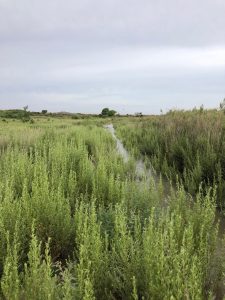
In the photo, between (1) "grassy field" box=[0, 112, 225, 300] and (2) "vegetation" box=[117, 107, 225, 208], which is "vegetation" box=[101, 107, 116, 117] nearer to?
(2) "vegetation" box=[117, 107, 225, 208]

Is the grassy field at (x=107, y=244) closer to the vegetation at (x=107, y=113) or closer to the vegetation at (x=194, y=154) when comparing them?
the vegetation at (x=194, y=154)

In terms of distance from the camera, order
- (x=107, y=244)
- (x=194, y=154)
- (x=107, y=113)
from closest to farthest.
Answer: (x=107, y=244)
(x=194, y=154)
(x=107, y=113)

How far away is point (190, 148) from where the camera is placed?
914cm

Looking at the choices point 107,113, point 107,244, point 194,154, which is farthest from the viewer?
point 107,113

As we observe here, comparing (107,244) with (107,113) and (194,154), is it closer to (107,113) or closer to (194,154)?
(194,154)

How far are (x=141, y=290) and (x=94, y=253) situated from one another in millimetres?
488

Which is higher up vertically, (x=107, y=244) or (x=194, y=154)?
(x=194, y=154)

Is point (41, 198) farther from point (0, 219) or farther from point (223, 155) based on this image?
A: point (223, 155)

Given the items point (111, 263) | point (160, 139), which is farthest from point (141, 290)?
point (160, 139)

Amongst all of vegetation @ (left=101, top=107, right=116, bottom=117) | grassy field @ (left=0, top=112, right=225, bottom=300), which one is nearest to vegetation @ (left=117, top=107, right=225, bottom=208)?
grassy field @ (left=0, top=112, right=225, bottom=300)

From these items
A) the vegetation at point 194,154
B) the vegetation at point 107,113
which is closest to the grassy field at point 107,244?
the vegetation at point 194,154

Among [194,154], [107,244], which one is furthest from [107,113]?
[107,244]

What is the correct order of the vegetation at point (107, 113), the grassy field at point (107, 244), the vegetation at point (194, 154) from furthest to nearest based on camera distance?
the vegetation at point (107, 113) < the vegetation at point (194, 154) < the grassy field at point (107, 244)

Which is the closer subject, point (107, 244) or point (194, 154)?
point (107, 244)
